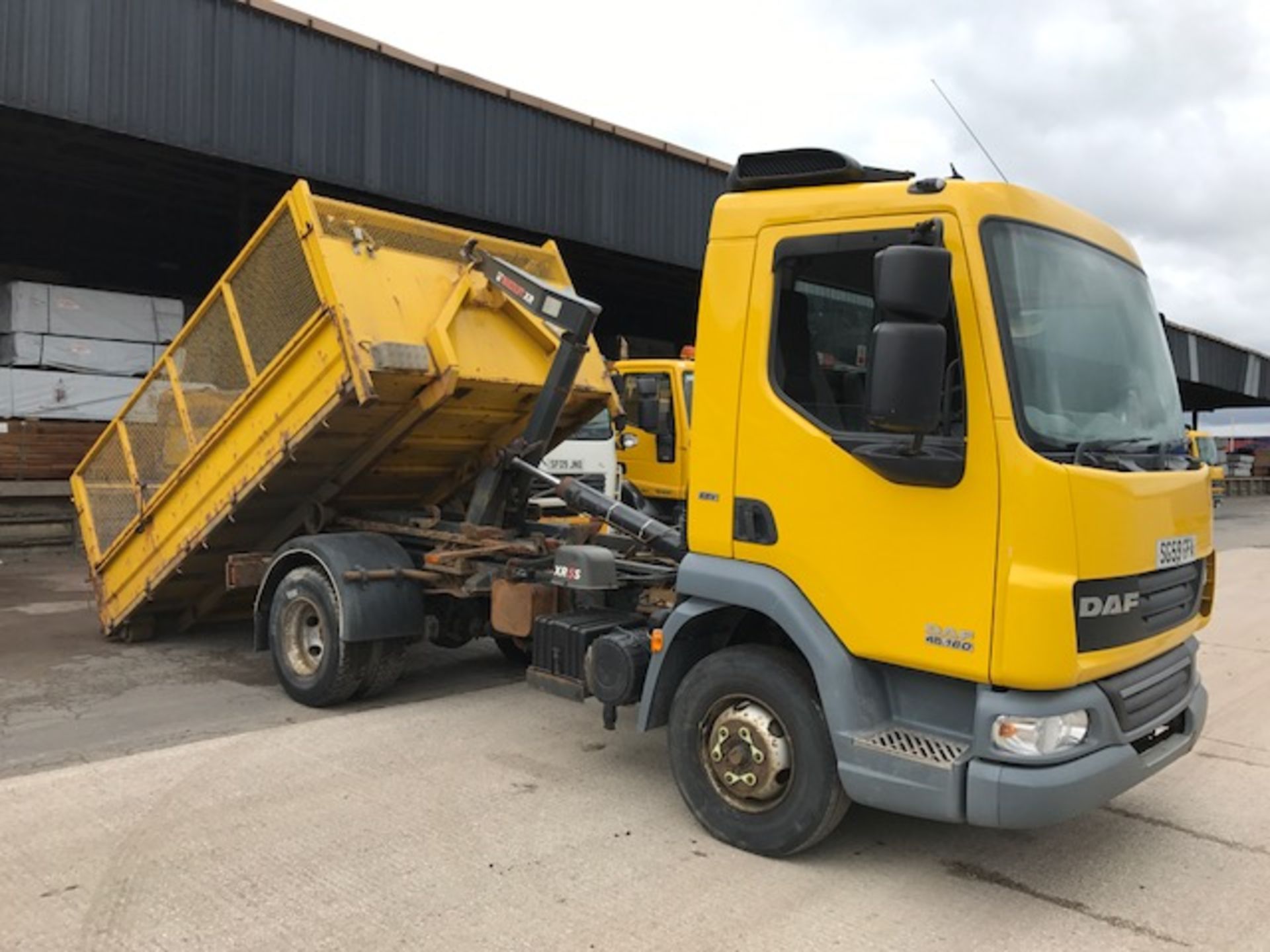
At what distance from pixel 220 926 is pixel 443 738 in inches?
88.8

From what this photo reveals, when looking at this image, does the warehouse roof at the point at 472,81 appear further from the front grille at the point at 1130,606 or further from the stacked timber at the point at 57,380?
the front grille at the point at 1130,606

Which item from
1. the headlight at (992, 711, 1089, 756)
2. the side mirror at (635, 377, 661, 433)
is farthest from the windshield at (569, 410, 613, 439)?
the headlight at (992, 711, 1089, 756)

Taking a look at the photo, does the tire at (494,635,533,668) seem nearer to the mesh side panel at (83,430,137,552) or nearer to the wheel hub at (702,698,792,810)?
the mesh side panel at (83,430,137,552)

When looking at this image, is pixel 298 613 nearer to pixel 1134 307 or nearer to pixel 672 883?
pixel 672 883

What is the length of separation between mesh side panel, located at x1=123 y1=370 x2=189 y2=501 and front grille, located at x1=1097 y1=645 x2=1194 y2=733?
6105 millimetres

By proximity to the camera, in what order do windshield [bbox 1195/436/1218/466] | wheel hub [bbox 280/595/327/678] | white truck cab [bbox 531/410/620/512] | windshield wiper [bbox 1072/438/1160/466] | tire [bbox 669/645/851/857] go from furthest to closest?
windshield [bbox 1195/436/1218/466] → white truck cab [bbox 531/410/620/512] → wheel hub [bbox 280/595/327/678] → tire [bbox 669/645/851/857] → windshield wiper [bbox 1072/438/1160/466]

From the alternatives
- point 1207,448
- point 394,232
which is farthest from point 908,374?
point 1207,448

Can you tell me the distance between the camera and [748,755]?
4.06m

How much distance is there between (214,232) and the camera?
A: 57.6 feet

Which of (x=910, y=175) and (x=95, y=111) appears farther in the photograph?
(x=95, y=111)

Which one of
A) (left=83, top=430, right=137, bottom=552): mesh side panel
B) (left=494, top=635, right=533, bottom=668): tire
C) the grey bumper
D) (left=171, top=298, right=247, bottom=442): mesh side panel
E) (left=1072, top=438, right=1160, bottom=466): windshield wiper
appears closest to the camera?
the grey bumper

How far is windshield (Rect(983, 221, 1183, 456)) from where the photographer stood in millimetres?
3531

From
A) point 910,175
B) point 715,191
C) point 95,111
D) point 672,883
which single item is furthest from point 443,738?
point 715,191

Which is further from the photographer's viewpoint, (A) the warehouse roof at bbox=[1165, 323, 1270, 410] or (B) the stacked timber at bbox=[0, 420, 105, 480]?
(A) the warehouse roof at bbox=[1165, 323, 1270, 410]
